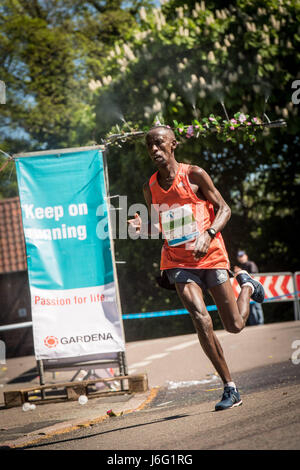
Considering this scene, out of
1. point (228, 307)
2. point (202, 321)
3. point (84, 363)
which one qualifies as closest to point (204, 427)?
point (202, 321)

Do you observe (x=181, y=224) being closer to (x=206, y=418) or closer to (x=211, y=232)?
(x=211, y=232)

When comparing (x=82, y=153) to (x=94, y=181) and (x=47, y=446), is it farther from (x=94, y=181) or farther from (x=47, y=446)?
(x=47, y=446)

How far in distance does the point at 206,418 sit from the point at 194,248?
1270 mm

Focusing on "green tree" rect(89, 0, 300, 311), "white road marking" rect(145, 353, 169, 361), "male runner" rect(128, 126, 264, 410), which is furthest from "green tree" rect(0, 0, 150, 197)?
"male runner" rect(128, 126, 264, 410)

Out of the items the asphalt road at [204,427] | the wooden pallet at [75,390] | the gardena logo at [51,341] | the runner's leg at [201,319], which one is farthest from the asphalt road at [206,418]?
the gardena logo at [51,341]

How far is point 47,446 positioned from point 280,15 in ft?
49.4

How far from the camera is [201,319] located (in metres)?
5.43

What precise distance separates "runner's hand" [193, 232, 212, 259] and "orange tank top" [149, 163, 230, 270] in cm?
19

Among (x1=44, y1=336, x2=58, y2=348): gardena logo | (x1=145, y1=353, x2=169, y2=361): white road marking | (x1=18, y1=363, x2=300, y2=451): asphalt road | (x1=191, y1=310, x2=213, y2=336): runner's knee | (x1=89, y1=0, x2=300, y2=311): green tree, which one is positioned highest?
(x1=89, y1=0, x2=300, y2=311): green tree

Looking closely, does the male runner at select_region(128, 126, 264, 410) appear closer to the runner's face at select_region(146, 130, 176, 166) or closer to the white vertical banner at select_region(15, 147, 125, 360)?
the runner's face at select_region(146, 130, 176, 166)

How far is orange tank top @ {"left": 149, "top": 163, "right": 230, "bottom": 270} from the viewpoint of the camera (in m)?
5.52

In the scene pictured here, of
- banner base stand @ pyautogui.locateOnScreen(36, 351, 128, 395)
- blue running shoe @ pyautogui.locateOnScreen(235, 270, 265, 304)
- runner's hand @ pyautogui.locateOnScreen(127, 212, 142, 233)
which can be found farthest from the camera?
banner base stand @ pyautogui.locateOnScreen(36, 351, 128, 395)

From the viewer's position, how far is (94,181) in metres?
8.09
